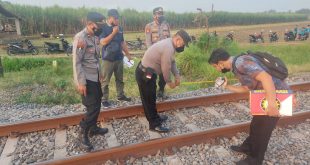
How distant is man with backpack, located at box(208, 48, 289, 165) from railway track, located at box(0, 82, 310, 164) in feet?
3.02

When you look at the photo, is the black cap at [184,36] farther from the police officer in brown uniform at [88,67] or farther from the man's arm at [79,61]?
the man's arm at [79,61]

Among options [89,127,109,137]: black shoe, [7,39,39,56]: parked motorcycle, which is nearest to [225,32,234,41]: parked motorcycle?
[89,127,109,137]: black shoe

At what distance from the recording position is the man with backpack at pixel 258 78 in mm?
3289

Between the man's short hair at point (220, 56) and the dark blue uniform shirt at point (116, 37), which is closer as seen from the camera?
the man's short hair at point (220, 56)

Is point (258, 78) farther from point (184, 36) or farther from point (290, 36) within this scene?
point (290, 36)

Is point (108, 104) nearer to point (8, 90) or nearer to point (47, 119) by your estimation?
point (47, 119)

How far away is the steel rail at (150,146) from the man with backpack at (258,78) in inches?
30.6

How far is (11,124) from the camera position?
17.0 feet

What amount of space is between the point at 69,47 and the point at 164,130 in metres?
13.3

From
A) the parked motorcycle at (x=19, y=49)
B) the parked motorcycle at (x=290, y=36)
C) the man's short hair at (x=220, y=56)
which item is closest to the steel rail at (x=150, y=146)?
the man's short hair at (x=220, y=56)

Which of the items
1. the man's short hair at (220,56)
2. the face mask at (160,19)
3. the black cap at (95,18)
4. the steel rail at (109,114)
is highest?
the face mask at (160,19)

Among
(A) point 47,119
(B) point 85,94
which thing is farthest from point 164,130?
(A) point 47,119

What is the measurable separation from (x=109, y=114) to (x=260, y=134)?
2832mm

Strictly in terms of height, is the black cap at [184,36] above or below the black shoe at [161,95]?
above
